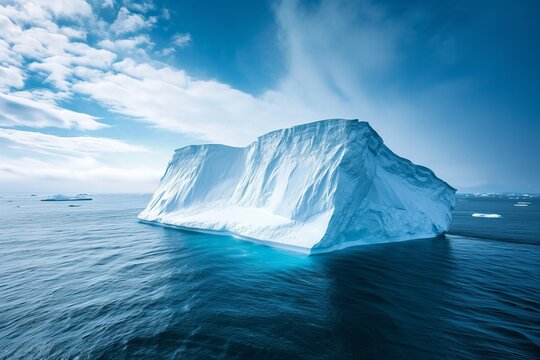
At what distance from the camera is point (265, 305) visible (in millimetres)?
6770

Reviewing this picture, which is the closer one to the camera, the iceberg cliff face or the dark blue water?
the dark blue water

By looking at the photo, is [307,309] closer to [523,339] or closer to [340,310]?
[340,310]

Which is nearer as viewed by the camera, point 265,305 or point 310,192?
point 265,305

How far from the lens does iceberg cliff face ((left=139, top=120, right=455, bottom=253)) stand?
501 inches

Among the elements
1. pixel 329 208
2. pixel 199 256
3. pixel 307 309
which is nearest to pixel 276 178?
pixel 329 208

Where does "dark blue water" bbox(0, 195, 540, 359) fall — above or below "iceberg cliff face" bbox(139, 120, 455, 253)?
below

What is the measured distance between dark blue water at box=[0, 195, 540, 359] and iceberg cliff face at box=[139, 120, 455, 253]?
6.83 feet

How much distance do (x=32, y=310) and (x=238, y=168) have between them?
15.5 meters

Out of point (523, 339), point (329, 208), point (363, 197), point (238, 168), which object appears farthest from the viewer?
point (238, 168)

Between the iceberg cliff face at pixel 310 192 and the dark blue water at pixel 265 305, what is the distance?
6.83 ft

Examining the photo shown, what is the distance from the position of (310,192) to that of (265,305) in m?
7.85

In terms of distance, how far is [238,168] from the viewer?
2047cm

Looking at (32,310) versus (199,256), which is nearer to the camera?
(32,310)

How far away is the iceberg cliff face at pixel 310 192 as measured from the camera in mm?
12727
